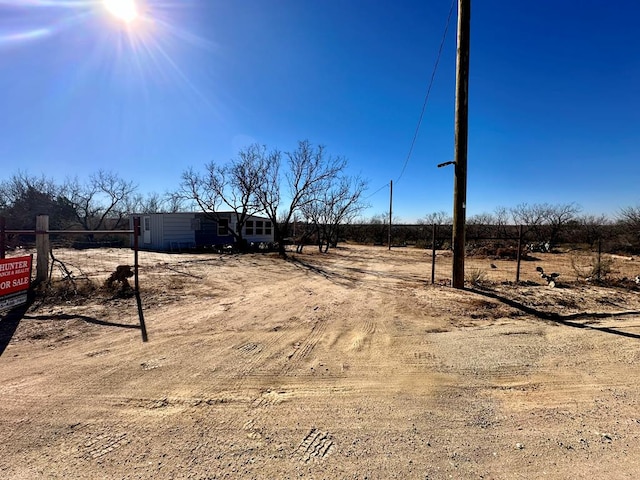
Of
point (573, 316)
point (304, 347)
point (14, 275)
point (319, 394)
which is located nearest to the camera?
point (319, 394)

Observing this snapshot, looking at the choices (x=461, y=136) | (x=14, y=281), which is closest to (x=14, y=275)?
(x=14, y=281)

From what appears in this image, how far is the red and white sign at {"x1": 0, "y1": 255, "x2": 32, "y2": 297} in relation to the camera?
5.35m

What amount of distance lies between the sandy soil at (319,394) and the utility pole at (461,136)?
7.14 ft

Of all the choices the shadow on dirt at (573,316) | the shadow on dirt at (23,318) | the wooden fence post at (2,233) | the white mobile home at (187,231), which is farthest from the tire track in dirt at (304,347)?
the white mobile home at (187,231)

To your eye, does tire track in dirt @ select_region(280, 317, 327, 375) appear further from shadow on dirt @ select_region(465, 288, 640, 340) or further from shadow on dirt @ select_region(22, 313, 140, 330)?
shadow on dirt @ select_region(465, 288, 640, 340)

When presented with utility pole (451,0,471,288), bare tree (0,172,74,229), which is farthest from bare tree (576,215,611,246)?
bare tree (0,172,74,229)

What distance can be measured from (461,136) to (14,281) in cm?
997

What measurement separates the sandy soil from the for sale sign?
1.13 feet

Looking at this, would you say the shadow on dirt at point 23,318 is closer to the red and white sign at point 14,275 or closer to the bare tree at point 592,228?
the red and white sign at point 14,275

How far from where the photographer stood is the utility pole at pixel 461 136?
717cm

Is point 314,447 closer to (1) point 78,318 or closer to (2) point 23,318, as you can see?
(1) point 78,318

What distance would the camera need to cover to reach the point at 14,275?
5.56 m

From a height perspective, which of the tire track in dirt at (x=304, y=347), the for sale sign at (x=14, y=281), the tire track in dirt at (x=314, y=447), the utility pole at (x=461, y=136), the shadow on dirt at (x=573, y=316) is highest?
the utility pole at (x=461, y=136)

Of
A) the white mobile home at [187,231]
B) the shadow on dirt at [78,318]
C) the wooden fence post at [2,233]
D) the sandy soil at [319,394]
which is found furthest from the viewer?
the white mobile home at [187,231]
